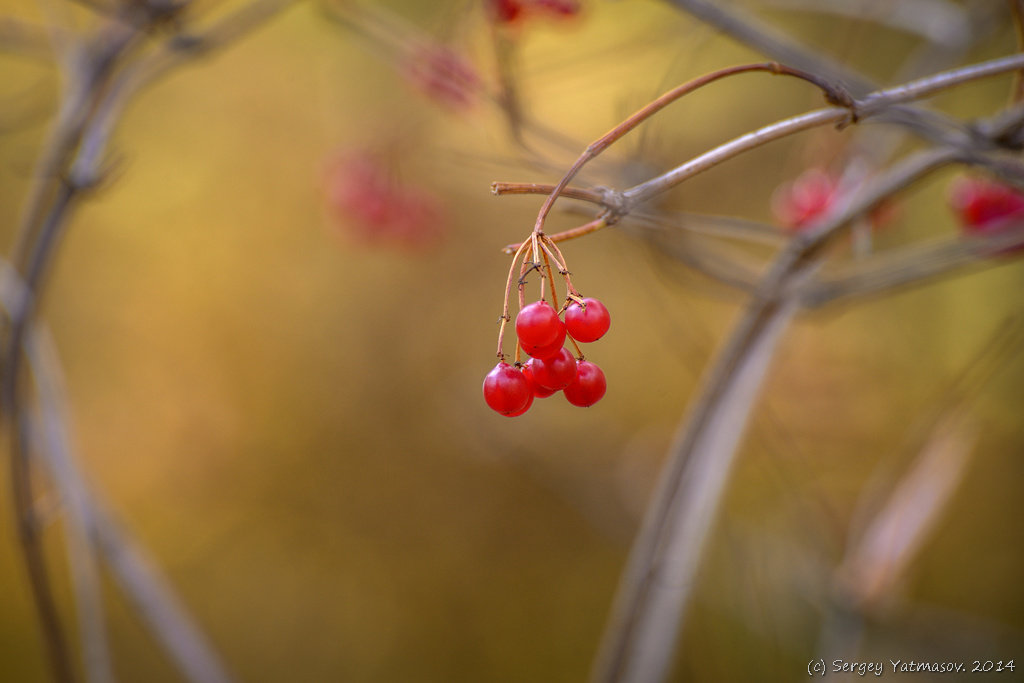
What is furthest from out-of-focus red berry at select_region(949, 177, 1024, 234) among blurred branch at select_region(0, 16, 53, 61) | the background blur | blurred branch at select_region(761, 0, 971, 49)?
blurred branch at select_region(0, 16, 53, 61)

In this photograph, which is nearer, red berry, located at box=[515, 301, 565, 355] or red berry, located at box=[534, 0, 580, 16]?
red berry, located at box=[515, 301, 565, 355]

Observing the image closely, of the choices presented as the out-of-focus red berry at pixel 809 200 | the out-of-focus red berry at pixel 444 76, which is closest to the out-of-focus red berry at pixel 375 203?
the out-of-focus red berry at pixel 444 76

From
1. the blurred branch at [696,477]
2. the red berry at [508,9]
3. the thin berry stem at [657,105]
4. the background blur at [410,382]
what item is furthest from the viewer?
the background blur at [410,382]

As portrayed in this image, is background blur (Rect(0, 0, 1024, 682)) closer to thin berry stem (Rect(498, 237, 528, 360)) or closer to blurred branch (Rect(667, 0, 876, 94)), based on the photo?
blurred branch (Rect(667, 0, 876, 94))

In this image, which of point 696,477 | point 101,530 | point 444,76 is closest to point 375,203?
point 444,76

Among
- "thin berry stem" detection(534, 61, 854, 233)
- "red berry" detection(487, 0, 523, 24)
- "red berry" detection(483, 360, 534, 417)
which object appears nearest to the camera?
"thin berry stem" detection(534, 61, 854, 233)

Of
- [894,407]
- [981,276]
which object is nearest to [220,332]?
[894,407]

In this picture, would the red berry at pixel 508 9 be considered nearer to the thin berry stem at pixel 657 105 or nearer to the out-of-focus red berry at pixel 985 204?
the thin berry stem at pixel 657 105
